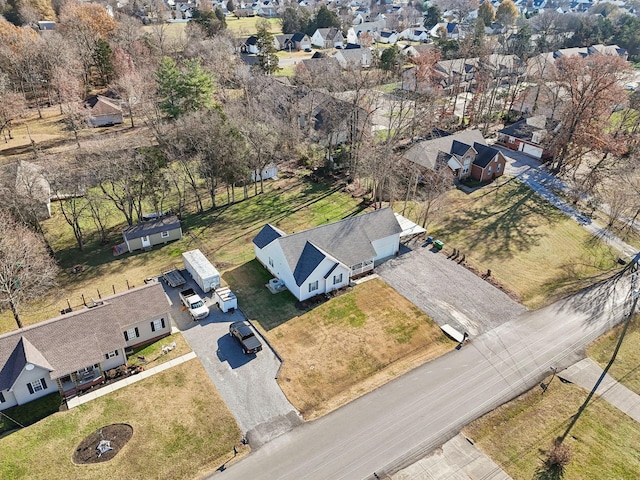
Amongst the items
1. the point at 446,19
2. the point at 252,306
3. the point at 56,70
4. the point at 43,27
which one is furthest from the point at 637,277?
the point at 446,19

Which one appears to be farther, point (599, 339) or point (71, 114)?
point (71, 114)

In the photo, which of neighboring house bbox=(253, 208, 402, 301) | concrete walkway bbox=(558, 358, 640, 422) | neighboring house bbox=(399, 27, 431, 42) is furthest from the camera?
neighboring house bbox=(399, 27, 431, 42)

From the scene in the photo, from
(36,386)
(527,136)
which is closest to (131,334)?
(36,386)

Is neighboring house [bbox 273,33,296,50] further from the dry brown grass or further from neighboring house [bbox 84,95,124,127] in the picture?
the dry brown grass

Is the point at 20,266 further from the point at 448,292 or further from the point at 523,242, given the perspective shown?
the point at 523,242

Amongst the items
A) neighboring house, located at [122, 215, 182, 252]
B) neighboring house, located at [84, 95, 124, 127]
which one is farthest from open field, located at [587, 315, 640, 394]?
neighboring house, located at [84, 95, 124, 127]

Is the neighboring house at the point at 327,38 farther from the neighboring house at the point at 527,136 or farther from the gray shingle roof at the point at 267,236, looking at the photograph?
the gray shingle roof at the point at 267,236

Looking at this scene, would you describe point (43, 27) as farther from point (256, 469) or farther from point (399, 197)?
point (256, 469)
